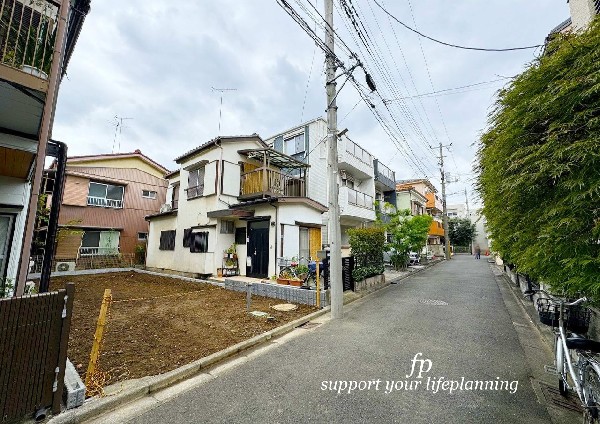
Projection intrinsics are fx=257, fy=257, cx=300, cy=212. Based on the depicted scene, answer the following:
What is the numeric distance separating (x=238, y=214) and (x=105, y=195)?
42.7 ft

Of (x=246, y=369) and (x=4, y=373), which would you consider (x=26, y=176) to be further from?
(x=246, y=369)

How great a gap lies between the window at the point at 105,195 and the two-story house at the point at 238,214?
6.42 meters

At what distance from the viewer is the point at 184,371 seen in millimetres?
3754

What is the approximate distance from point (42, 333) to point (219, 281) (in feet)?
28.3

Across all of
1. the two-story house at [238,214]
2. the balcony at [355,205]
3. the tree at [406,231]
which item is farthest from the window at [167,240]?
the tree at [406,231]

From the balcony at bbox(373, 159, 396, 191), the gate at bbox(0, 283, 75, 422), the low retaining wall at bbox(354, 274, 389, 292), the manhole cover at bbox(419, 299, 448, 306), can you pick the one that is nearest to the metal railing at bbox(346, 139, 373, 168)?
the balcony at bbox(373, 159, 396, 191)

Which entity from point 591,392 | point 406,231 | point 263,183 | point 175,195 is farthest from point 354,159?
point 591,392

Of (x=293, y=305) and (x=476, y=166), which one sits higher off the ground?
(x=476, y=166)

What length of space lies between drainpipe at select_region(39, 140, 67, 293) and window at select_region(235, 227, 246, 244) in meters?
7.43

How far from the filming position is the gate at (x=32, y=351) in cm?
245

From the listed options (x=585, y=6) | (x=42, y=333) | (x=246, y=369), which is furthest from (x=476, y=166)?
(x=42, y=333)

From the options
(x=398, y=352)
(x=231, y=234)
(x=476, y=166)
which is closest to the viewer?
(x=398, y=352)

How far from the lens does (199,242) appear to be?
12852 millimetres

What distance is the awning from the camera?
12.8 meters
